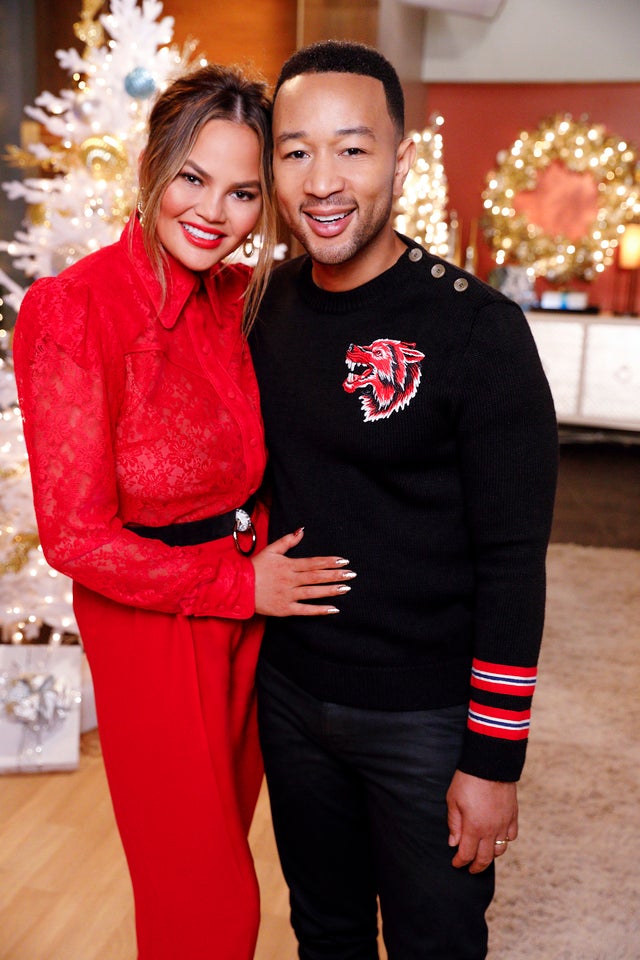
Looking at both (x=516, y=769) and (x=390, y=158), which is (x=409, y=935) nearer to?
(x=516, y=769)

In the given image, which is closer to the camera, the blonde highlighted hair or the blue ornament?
the blonde highlighted hair

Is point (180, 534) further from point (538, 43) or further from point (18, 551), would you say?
point (538, 43)

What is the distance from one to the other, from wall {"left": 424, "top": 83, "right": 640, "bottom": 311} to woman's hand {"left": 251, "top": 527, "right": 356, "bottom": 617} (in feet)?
24.4

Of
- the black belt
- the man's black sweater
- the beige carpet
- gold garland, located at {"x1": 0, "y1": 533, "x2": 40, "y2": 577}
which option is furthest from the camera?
gold garland, located at {"x1": 0, "y1": 533, "x2": 40, "y2": 577}

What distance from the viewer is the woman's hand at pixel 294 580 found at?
1414 mm

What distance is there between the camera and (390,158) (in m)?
1.39

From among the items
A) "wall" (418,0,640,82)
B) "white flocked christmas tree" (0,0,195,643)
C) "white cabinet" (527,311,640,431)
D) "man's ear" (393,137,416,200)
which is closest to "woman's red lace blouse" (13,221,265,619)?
"man's ear" (393,137,416,200)

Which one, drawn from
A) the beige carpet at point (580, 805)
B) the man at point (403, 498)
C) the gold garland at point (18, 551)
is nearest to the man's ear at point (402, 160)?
the man at point (403, 498)

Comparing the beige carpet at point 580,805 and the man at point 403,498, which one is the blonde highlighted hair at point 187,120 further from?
the beige carpet at point 580,805

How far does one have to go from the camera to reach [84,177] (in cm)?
288

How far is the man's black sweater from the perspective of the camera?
1.29m

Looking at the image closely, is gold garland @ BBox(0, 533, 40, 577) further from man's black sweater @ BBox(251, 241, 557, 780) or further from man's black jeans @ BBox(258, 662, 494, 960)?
man's black sweater @ BBox(251, 241, 557, 780)

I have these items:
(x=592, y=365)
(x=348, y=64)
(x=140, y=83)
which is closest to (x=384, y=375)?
(x=348, y=64)

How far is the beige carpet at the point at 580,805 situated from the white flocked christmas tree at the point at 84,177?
→ 159cm
